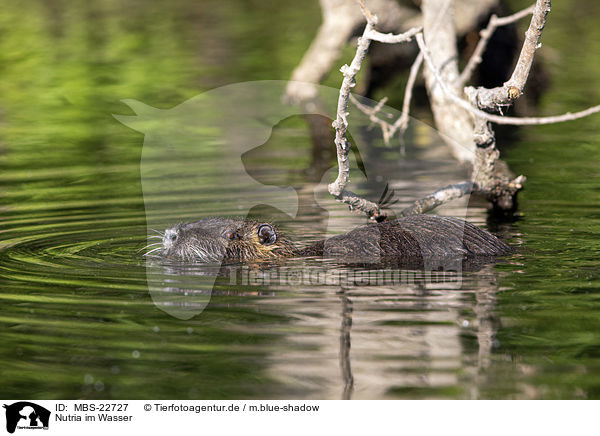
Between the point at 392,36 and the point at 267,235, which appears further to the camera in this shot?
the point at 267,235

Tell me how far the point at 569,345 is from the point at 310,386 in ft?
4.64

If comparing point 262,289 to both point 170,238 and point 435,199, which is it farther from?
point 435,199

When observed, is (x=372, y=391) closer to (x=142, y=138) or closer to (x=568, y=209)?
(x=568, y=209)

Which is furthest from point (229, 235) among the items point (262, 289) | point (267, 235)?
point (262, 289)

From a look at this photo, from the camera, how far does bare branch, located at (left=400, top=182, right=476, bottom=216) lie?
815cm

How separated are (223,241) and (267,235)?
0.32m

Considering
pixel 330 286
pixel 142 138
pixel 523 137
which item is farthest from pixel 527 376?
pixel 142 138

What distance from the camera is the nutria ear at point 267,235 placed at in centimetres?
711

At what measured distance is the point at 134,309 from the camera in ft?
19.3

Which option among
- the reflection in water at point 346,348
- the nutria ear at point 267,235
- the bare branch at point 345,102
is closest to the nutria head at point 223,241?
the nutria ear at point 267,235

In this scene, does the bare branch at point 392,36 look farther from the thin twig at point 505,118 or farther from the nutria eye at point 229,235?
the nutria eye at point 229,235

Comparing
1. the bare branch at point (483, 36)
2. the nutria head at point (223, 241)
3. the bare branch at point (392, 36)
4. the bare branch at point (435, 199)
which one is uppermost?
the bare branch at point (483, 36)

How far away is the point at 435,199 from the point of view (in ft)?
26.9

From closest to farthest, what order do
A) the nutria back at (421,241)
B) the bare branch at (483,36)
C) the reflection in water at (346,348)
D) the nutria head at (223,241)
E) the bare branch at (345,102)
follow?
1. the reflection in water at (346,348)
2. the bare branch at (345,102)
3. the nutria back at (421,241)
4. the nutria head at (223,241)
5. the bare branch at (483,36)
